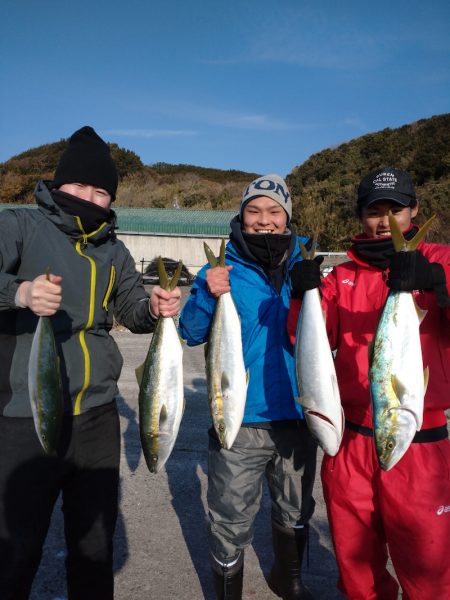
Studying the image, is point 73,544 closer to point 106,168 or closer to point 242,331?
point 242,331

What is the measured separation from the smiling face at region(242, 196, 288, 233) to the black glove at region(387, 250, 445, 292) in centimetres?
92

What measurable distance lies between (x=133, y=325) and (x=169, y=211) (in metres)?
33.5

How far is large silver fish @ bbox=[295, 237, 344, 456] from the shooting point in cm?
234

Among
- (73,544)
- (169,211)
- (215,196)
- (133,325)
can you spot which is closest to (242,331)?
(133,325)

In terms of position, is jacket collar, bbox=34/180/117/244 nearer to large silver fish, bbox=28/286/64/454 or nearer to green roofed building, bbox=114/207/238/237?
large silver fish, bbox=28/286/64/454

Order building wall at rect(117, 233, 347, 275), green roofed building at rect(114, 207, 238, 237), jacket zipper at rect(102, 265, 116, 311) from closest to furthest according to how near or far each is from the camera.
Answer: jacket zipper at rect(102, 265, 116, 311)
building wall at rect(117, 233, 347, 275)
green roofed building at rect(114, 207, 238, 237)

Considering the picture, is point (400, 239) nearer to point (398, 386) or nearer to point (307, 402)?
point (398, 386)

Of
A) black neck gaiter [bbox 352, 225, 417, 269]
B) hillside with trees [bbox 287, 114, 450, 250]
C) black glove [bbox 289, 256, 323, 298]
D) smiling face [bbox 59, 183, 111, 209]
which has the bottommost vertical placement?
black glove [bbox 289, 256, 323, 298]

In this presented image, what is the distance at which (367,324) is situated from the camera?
2598mm

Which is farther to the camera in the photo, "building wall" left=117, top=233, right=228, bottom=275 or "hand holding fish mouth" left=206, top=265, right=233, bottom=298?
"building wall" left=117, top=233, right=228, bottom=275

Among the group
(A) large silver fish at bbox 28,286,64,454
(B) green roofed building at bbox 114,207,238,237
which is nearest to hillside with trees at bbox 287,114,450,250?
(B) green roofed building at bbox 114,207,238,237

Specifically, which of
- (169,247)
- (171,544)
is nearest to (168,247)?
(169,247)

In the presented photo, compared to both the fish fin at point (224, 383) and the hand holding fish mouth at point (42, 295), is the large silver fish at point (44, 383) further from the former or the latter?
the fish fin at point (224, 383)

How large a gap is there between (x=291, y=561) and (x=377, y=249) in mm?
1777
